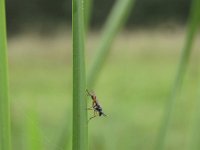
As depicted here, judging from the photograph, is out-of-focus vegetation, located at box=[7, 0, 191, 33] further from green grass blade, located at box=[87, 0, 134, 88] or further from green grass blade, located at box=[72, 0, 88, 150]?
Answer: green grass blade, located at box=[72, 0, 88, 150]

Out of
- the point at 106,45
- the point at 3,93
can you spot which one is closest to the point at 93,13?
the point at 106,45

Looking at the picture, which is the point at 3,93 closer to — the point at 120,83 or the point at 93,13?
the point at 120,83

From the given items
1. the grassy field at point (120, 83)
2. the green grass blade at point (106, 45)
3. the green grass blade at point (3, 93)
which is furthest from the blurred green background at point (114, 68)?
the green grass blade at point (3, 93)

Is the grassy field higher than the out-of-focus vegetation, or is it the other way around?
the out-of-focus vegetation

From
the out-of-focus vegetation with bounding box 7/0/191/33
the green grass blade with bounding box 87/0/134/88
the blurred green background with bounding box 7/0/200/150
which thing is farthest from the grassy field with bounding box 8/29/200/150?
the green grass blade with bounding box 87/0/134/88

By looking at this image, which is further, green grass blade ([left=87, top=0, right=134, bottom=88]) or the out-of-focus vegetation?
the out-of-focus vegetation

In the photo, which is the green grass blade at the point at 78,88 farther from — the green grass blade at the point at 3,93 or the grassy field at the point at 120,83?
the grassy field at the point at 120,83
